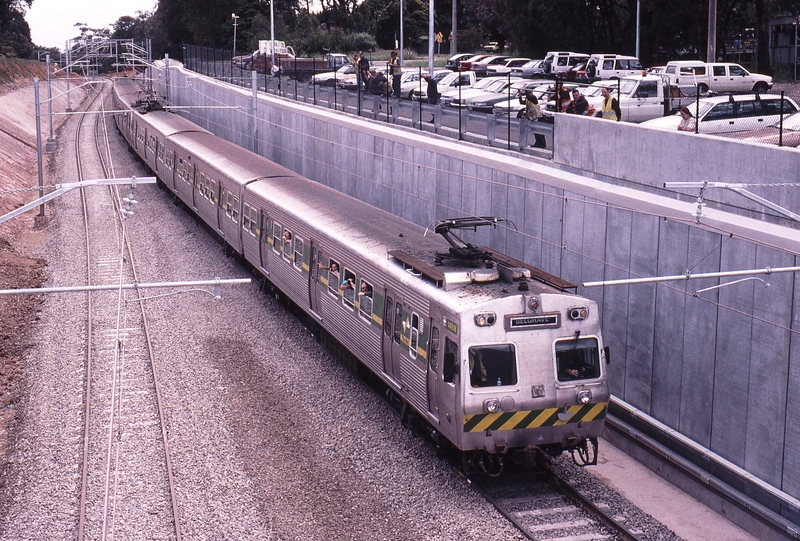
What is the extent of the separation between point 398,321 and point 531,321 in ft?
7.90

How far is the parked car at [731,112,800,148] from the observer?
54.4ft

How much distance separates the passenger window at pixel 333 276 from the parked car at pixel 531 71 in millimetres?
36443

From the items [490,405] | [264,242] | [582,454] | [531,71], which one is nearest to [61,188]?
[490,405]

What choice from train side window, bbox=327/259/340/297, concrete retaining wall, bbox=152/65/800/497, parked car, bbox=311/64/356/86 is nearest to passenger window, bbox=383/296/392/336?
train side window, bbox=327/259/340/297

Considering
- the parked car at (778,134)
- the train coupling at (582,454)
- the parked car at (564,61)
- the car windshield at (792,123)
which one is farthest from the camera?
the parked car at (564,61)

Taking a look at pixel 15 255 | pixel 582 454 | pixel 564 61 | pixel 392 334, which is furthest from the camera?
pixel 564 61

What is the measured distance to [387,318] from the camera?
1413cm

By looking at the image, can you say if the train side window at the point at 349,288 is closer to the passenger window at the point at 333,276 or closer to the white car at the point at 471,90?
the passenger window at the point at 333,276

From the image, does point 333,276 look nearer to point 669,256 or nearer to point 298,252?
point 298,252

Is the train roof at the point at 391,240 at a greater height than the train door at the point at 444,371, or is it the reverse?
the train roof at the point at 391,240

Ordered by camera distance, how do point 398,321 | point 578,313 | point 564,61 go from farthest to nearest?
point 564,61 < point 398,321 < point 578,313

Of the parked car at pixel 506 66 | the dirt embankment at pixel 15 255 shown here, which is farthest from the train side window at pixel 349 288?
the parked car at pixel 506 66

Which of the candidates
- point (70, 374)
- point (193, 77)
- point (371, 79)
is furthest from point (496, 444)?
point (193, 77)

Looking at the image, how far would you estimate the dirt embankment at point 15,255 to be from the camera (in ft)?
56.9
